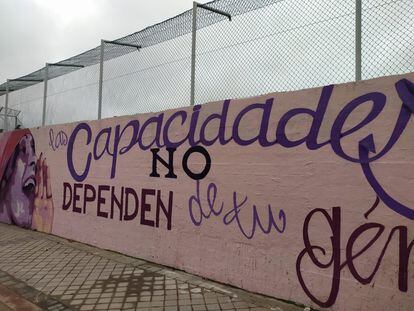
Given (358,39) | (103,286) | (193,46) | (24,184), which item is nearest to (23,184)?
(24,184)

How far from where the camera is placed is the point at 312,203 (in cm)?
462

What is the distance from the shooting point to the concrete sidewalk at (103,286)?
484 centimetres

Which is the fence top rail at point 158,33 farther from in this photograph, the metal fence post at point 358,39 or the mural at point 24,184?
the mural at point 24,184

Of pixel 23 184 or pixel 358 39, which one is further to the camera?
pixel 23 184

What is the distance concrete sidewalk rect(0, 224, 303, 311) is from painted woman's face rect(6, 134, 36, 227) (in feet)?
8.30

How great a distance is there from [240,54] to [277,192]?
5.85ft

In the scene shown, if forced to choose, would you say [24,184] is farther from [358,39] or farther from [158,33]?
[358,39]

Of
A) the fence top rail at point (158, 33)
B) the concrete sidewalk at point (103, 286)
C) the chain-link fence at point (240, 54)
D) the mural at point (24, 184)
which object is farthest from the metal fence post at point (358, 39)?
the mural at point (24, 184)

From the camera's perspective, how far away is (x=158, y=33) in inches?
281

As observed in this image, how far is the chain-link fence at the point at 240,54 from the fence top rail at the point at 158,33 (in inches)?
0.6

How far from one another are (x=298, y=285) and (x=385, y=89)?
80.1 inches

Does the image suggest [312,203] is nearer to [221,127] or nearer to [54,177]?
[221,127]

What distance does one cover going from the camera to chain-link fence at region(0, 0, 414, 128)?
4422 mm

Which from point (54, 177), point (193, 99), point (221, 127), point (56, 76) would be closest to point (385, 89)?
point (221, 127)
